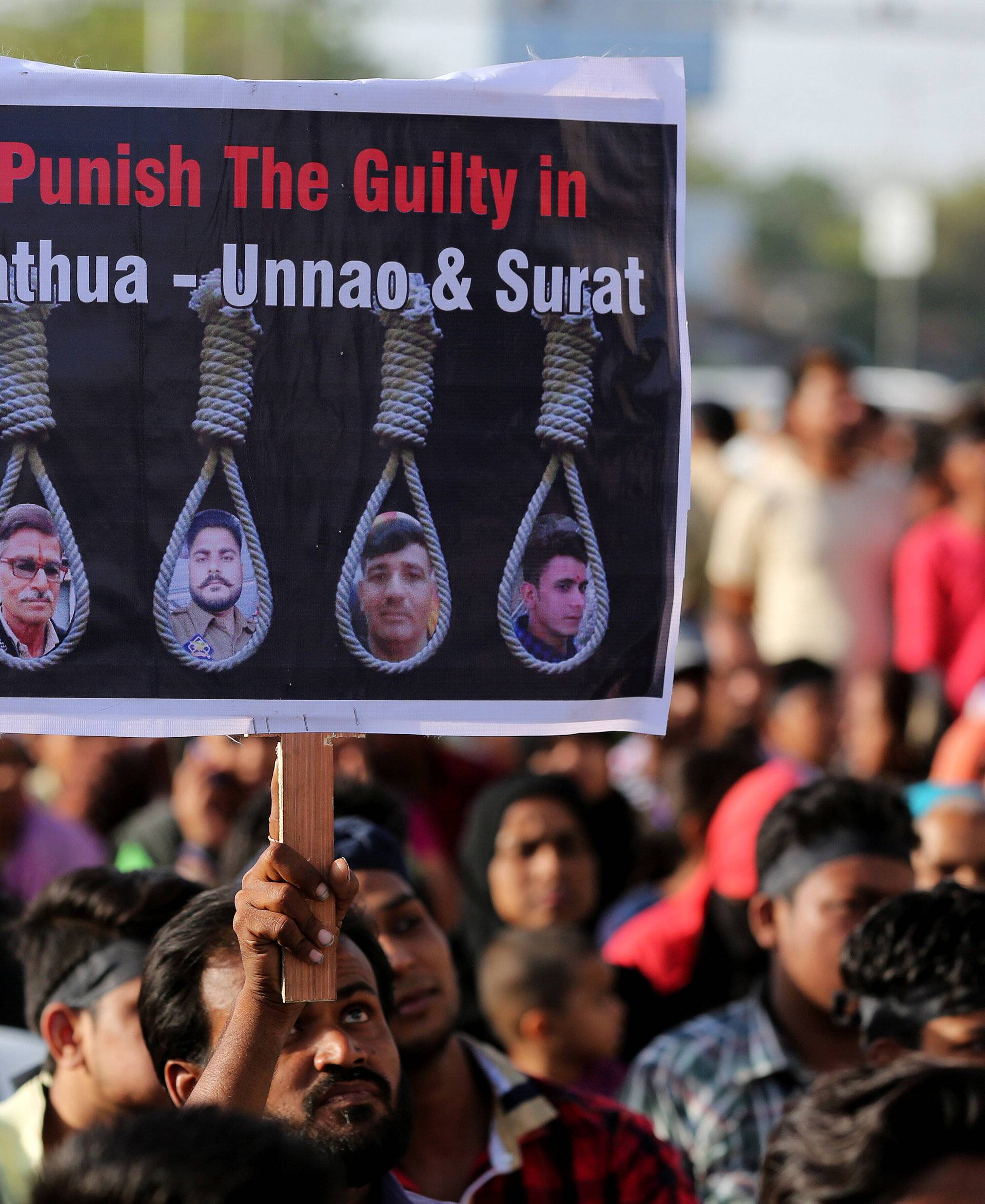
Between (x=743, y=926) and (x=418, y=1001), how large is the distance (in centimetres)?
197

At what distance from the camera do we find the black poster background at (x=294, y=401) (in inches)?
99.0

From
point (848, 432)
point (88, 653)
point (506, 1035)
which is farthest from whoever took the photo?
point (848, 432)

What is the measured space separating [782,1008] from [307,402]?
1.99m

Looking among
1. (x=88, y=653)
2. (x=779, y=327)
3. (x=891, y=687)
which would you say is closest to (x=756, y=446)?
Answer: (x=891, y=687)

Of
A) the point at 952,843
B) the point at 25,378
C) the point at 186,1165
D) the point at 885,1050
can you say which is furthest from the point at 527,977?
the point at 186,1165

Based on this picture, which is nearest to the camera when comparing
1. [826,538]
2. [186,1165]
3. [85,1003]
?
[186,1165]

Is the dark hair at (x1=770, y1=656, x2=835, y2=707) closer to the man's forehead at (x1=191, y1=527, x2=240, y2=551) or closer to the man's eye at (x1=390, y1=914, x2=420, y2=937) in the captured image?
the man's eye at (x1=390, y1=914, x2=420, y2=937)

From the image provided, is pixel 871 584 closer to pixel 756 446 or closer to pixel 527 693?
pixel 756 446

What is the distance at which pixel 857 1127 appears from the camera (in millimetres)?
2338

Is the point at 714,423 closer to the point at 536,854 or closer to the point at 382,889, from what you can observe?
the point at 536,854

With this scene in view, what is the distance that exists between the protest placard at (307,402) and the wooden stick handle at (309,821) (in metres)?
0.05

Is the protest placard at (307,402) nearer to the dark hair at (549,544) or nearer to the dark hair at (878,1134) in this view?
the dark hair at (549,544)

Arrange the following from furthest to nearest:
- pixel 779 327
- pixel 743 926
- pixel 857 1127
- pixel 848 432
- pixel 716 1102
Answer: pixel 779 327, pixel 848 432, pixel 743 926, pixel 716 1102, pixel 857 1127

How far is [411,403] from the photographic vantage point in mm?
2549
